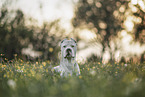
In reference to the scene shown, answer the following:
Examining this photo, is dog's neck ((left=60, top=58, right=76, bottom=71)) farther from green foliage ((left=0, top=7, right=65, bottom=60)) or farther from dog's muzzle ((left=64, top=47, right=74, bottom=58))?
green foliage ((left=0, top=7, right=65, bottom=60))

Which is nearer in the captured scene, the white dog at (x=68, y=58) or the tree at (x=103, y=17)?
the white dog at (x=68, y=58)

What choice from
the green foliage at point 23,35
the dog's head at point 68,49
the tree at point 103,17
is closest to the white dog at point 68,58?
the dog's head at point 68,49

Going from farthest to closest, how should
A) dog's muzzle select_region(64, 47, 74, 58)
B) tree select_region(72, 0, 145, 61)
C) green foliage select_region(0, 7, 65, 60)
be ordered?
tree select_region(72, 0, 145, 61), green foliage select_region(0, 7, 65, 60), dog's muzzle select_region(64, 47, 74, 58)

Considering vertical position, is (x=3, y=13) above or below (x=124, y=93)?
above

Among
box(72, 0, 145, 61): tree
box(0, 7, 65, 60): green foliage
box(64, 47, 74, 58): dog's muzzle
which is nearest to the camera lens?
box(64, 47, 74, 58): dog's muzzle

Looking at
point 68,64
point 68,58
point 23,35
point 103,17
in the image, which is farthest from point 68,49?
point 103,17

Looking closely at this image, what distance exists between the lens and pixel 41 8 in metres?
12.8

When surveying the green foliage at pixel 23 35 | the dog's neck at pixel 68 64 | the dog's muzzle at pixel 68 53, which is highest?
the green foliage at pixel 23 35

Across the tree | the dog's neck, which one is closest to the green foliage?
the tree

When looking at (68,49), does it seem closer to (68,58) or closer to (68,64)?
(68,58)

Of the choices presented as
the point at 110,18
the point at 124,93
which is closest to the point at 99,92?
the point at 124,93

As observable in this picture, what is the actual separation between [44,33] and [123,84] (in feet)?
41.4

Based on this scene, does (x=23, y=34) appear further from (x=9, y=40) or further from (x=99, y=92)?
(x=99, y=92)

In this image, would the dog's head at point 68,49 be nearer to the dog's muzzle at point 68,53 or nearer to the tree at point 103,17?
the dog's muzzle at point 68,53
